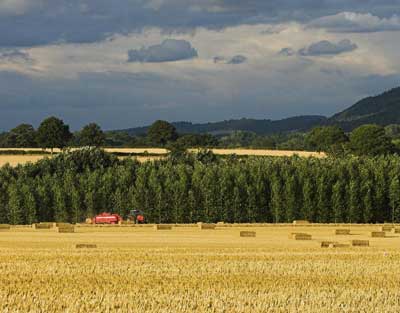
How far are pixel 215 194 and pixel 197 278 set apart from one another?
5661 cm

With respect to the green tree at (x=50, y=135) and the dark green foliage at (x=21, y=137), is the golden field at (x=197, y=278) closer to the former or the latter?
the green tree at (x=50, y=135)

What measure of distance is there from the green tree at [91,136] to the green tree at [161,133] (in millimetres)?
11128

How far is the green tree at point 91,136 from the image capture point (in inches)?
6501

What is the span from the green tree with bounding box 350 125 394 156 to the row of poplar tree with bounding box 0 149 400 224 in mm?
55957

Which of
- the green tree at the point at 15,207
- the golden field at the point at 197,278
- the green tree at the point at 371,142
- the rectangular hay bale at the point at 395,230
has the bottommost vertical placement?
the rectangular hay bale at the point at 395,230

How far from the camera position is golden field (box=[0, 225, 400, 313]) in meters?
19.4

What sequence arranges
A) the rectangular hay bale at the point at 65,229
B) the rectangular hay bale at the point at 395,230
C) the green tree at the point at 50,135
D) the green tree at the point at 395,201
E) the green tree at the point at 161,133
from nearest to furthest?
the rectangular hay bale at the point at 65,229 → the rectangular hay bale at the point at 395,230 → the green tree at the point at 395,201 → the green tree at the point at 50,135 → the green tree at the point at 161,133

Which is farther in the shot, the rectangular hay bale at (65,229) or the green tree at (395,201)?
the green tree at (395,201)

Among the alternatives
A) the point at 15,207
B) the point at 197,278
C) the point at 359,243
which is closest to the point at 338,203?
the point at 15,207

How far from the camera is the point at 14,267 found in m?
26.8

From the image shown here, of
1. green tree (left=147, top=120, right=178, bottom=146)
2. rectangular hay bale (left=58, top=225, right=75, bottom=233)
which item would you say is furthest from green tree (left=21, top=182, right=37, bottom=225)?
green tree (left=147, top=120, right=178, bottom=146)

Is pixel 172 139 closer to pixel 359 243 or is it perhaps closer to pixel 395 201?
pixel 395 201

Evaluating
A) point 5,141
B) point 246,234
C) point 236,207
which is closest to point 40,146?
point 5,141

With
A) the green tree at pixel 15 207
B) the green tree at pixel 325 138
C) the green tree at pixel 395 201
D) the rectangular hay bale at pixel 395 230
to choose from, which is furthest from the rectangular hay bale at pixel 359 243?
the green tree at pixel 325 138
